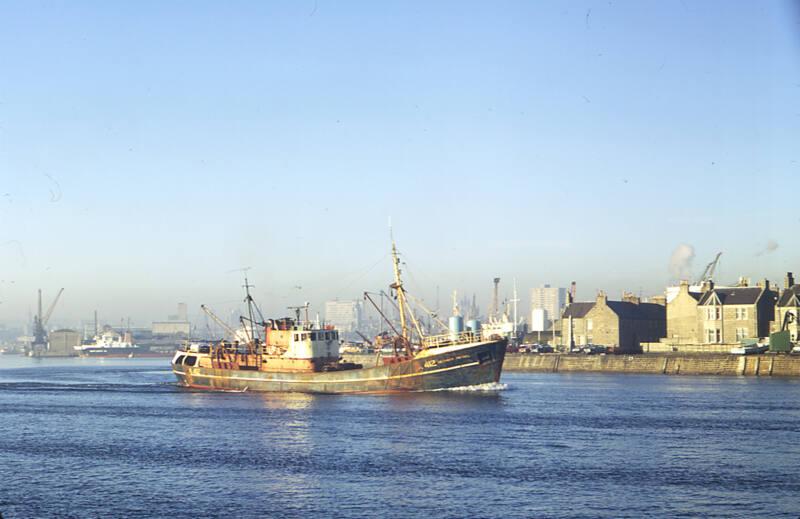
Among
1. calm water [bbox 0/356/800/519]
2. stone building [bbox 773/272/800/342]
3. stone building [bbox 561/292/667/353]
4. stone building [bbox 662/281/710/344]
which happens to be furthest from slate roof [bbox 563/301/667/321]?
calm water [bbox 0/356/800/519]

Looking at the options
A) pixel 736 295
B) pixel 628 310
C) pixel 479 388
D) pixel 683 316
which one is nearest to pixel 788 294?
pixel 736 295

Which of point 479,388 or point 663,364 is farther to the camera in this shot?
point 663,364

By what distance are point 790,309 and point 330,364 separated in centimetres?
6830

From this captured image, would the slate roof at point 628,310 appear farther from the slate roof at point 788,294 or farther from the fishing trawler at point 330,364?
the fishing trawler at point 330,364

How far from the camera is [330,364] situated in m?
106

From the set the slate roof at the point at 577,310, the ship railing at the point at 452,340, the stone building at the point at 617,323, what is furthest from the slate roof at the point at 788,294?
the ship railing at the point at 452,340

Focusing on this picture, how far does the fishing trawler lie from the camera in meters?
97.1

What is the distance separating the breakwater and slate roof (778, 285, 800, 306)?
50.7ft

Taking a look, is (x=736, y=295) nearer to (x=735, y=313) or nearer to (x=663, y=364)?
(x=735, y=313)

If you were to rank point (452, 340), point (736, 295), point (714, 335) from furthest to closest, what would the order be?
point (736, 295) < point (714, 335) < point (452, 340)

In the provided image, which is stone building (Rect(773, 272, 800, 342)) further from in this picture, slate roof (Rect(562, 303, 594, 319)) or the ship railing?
the ship railing

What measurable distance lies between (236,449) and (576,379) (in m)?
74.3

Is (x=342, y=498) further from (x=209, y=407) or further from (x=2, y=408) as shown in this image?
(x=2, y=408)

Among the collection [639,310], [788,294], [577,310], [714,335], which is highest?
[788,294]
